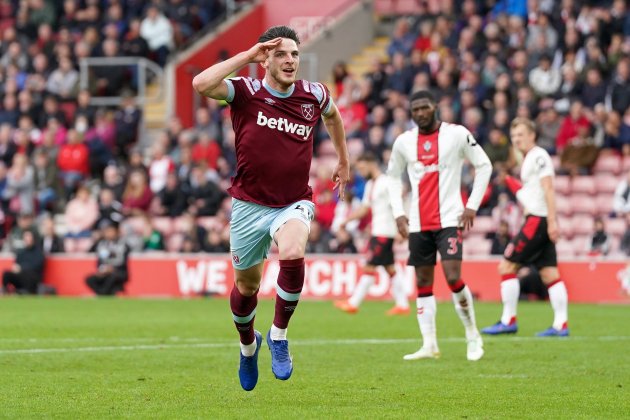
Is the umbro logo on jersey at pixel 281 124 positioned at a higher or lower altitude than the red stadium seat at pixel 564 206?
higher

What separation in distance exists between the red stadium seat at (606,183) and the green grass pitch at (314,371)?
6723mm

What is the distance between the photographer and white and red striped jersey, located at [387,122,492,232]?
12.5 metres

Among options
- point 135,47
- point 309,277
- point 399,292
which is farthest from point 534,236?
point 135,47

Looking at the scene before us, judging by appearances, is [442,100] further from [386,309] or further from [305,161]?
[305,161]

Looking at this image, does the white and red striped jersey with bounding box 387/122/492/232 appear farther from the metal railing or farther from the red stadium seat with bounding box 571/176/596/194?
the metal railing

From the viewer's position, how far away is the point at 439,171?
12.6m

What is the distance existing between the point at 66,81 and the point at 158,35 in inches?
98.1

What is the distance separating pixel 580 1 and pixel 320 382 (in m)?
18.6

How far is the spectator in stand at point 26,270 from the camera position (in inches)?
1005

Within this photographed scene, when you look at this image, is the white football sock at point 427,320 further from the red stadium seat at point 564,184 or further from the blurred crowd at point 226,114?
the red stadium seat at point 564,184

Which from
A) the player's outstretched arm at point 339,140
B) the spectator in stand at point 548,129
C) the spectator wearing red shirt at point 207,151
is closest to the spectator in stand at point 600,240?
the spectator in stand at point 548,129

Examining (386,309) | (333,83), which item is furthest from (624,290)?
(333,83)

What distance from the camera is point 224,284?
24766mm

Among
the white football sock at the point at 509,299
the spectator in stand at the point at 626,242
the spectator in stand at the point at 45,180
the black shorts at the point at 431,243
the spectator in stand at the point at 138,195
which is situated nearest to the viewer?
the black shorts at the point at 431,243
